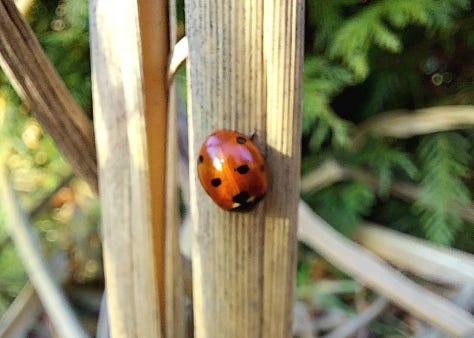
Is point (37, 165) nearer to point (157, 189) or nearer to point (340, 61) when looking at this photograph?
point (340, 61)

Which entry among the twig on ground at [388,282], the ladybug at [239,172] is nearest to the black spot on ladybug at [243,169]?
the ladybug at [239,172]

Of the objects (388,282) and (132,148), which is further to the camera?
(388,282)

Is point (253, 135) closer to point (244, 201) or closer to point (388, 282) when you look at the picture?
point (244, 201)

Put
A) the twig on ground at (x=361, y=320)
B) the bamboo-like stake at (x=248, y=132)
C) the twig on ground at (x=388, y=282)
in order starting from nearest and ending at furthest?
the bamboo-like stake at (x=248, y=132), the twig on ground at (x=388, y=282), the twig on ground at (x=361, y=320)

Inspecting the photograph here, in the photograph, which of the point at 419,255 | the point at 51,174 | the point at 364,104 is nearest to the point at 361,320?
the point at 419,255

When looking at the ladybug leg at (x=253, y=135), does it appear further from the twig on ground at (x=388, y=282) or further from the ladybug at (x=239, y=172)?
the twig on ground at (x=388, y=282)

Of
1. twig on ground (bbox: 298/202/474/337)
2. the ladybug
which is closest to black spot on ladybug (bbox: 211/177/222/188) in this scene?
the ladybug

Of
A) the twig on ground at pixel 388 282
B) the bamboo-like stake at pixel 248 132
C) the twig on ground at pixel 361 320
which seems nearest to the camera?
the bamboo-like stake at pixel 248 132

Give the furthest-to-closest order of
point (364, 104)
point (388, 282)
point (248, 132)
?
point (364, 104), point (388, 282), point (248, 132)

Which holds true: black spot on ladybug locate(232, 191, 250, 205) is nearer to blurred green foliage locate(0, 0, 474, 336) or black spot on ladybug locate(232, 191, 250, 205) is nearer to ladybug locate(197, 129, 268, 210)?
ladybug locate(197, 129, 268, 210)
